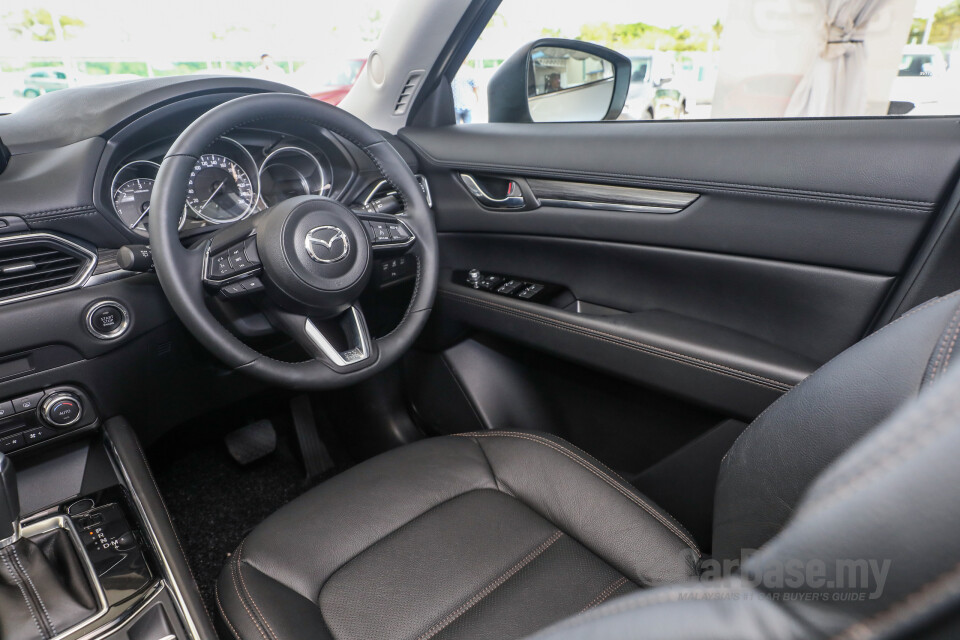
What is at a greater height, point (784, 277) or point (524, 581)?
point (784, 277)

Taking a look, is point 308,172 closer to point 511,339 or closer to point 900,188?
point 511,339

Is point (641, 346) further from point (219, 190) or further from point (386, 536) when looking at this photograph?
point (219, 190)

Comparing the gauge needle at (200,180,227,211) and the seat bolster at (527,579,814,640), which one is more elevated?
the seat bolster at (527,579,814,640)

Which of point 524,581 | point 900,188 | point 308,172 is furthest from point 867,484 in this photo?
point 308,172

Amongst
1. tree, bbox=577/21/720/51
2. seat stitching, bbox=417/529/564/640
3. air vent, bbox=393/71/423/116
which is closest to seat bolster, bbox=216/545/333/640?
seat stitching, bbox=417/529/564/640

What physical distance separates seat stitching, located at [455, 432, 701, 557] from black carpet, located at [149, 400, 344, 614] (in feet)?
2.55

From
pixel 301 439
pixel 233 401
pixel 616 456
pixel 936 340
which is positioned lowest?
pixel 301 439

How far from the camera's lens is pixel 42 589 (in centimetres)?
88

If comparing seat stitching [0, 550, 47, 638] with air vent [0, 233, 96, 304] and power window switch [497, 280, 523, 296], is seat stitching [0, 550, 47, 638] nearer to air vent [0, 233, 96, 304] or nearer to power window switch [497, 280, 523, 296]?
air vent [0, 233, 96, 304]

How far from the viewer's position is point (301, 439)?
177cm

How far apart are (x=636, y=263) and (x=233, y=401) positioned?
0.92 m

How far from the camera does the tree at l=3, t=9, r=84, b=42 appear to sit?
1.67 m

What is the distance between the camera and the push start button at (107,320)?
107cm

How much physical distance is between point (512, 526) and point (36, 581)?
0.67 m
